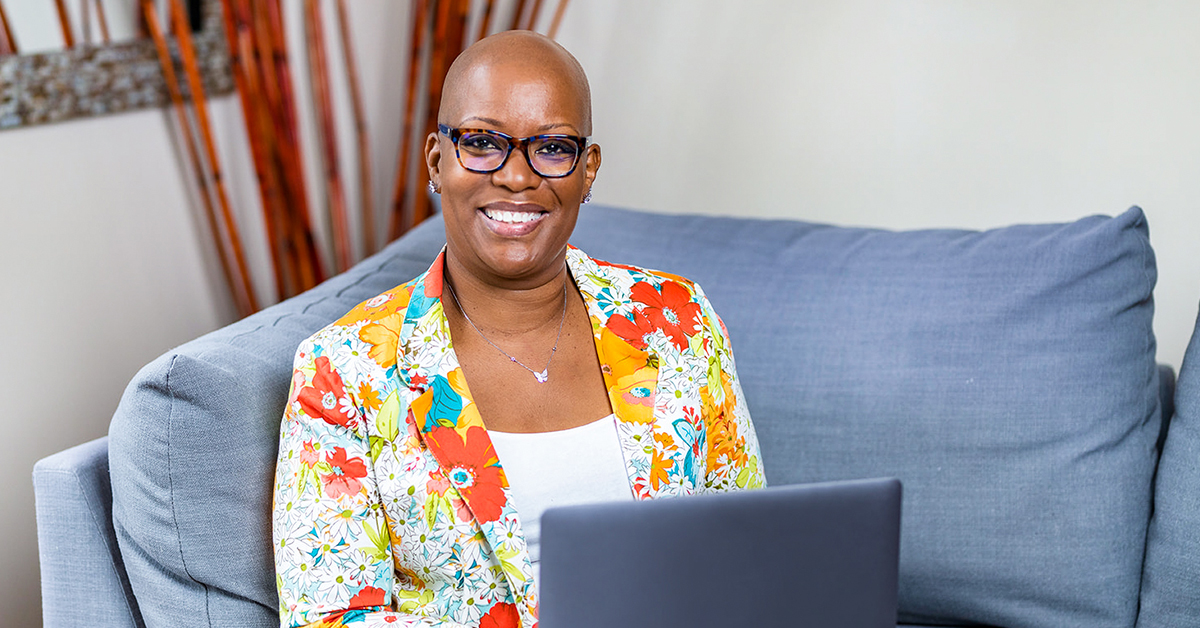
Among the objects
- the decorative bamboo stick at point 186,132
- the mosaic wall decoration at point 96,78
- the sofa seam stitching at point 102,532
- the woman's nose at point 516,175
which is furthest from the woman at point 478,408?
the decorative bamboo stick at point 186,132

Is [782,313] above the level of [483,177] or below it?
below

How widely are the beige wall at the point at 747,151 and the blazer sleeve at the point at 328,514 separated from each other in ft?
2.26

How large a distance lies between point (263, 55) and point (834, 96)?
3.68ft

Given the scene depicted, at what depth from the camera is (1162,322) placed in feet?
6.16

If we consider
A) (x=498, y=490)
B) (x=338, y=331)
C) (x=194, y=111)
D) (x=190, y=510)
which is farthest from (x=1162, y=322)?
(x=194, y=111)

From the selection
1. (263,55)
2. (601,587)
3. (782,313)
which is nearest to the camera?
(601,587)

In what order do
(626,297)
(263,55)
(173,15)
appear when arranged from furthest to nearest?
(263,55), (173,15), (626,297)

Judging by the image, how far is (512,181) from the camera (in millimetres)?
1059

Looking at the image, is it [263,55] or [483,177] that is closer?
[483,177]

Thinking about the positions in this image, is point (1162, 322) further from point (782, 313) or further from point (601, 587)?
point (601, 587)

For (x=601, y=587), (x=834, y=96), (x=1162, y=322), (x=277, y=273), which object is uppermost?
(x=834, y=96)

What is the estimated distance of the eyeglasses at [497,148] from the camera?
1.07 meters

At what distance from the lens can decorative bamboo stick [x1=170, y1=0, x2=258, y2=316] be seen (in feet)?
5.88

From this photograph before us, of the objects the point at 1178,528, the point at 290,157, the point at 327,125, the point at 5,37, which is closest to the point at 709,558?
the point at 1178,528
